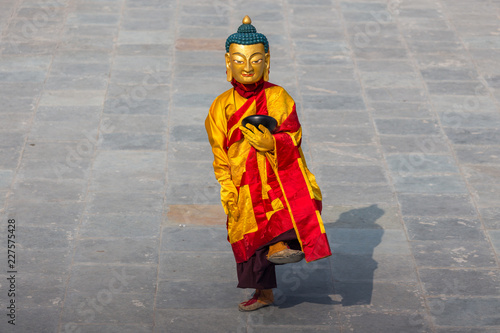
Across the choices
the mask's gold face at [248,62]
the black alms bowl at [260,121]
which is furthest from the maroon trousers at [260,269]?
the mask's gold face at [248,62]

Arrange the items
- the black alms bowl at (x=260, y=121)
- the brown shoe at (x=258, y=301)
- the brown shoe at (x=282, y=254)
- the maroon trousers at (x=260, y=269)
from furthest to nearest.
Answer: the brown shoe at (x=258, y=301) < the maroon trousers at (x=260, y=269) < the brown shoe at (x=282, y=254) < the black alms bowl at (x=260, y=121)

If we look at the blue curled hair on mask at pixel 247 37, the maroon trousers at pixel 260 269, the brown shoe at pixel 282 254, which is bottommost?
the maroon trousers at pixel 260 269

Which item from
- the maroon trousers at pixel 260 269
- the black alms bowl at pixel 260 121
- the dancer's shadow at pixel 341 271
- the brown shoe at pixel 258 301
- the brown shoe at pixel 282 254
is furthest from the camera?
the dancer's shadow at pixel 341 271

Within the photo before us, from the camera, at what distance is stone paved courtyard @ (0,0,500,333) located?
6926mm

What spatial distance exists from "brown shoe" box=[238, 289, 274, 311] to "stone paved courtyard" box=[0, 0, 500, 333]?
0.10 meters

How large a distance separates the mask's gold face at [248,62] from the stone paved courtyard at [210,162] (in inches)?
Answer: 74.1

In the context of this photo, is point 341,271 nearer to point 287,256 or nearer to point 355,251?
point 355,251

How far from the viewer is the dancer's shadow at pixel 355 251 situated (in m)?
7.12

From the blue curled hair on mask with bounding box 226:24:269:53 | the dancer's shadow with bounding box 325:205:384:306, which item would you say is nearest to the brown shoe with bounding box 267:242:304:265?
the dancer's shadow with bounding box 325:205:384:306

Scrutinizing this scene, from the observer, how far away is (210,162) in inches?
360

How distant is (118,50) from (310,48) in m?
2.62

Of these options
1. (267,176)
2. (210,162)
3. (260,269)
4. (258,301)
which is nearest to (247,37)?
(267,176)

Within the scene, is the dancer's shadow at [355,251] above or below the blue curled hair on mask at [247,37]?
below

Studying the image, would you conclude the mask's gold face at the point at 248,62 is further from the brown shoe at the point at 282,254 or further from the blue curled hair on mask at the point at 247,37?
the brown shoe at the point at 282,254
